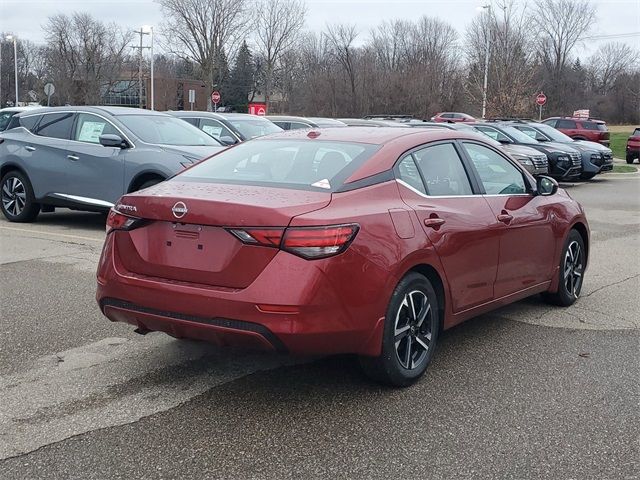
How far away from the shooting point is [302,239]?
3.72 meters

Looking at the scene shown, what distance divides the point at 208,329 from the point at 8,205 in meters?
8.19

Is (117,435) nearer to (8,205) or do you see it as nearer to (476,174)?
(476,174)

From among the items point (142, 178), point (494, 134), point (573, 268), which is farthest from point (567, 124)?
point (573, 268)

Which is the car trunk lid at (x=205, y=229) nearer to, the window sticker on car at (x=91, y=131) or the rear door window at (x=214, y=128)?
the window sticker on car at (x=91, y=131)

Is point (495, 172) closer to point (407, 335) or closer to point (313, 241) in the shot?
point (407, 335)

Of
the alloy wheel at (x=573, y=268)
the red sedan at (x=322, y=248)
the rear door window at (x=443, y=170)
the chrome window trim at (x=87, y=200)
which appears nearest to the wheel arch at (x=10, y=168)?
the chrome window trim at (x=87, y=200)

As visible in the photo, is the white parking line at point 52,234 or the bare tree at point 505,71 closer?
the white parking line at point 52,234

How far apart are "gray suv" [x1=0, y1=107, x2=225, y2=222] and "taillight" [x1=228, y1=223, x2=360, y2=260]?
5878 millimetres

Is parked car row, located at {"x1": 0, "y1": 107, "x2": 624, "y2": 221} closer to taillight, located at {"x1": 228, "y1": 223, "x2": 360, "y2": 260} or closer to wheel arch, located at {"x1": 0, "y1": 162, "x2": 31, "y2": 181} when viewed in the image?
wheel arch, located at {"x1": 0, "y1": 162, "x2": 31, "y2": 181}

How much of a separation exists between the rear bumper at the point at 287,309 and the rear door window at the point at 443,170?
106 cm

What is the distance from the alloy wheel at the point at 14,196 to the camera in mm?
10688

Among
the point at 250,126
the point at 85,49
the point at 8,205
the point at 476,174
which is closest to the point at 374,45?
the point at 85,49

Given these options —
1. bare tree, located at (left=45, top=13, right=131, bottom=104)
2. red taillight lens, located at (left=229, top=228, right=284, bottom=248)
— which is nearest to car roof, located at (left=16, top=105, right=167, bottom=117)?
red taillight lens, located at (left=229, top=228, right=284, bottom=248)

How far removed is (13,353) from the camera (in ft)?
16.0
